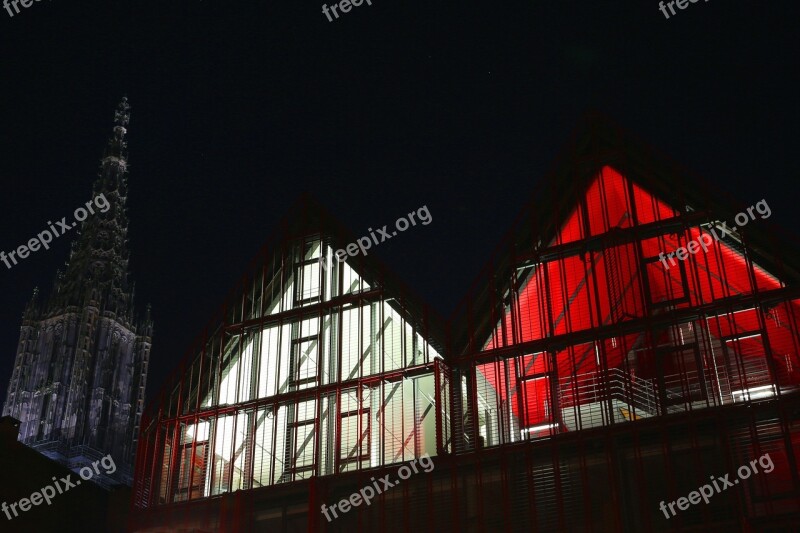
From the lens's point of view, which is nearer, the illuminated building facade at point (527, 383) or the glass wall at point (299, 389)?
the illuminated building facade at point (527, 383)

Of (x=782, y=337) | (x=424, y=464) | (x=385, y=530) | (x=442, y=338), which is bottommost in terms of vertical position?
(x=385, y=530)

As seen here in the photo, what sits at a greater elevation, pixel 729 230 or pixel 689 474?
pixel 729 230

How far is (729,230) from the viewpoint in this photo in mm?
25672

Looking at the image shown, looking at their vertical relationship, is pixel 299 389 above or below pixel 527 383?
above

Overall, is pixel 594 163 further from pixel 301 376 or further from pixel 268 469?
pixel 268 469

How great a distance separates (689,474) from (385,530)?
25.7 feet

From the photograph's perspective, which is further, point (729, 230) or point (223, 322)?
point (223, 322)


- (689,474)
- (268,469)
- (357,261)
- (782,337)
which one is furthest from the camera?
(357,261)

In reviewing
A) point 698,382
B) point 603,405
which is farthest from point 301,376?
point 698,382

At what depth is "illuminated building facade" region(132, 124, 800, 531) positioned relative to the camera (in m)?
22.8

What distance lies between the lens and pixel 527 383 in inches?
1010

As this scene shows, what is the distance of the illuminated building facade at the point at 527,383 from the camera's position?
22812mm

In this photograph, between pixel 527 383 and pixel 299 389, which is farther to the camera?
pixel 299 389

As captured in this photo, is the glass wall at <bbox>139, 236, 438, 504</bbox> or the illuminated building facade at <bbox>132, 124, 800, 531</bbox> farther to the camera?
the glass wall at <bbox>139, 236, 438, 504</bbox>
